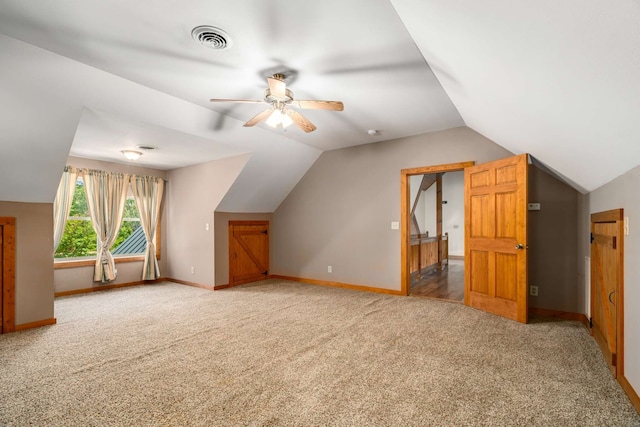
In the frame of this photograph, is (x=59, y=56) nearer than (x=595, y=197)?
Yes

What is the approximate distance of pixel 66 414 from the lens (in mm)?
1947

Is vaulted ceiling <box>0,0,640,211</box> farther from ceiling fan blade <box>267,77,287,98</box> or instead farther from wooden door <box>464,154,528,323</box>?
wooden door <box>464,154,528,323</box>

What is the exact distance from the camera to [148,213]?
6164 mm

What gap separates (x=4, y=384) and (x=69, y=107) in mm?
2391

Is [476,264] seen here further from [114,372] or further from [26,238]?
[26,238]

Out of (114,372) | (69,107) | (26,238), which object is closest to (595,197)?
(114,372)

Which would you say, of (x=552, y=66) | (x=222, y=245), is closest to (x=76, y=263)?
(x=222, y=245)

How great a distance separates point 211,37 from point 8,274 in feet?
11.8

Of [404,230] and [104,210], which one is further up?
[104,210]

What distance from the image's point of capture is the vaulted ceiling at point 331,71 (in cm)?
143

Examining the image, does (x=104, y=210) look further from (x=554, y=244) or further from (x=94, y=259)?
(x=554, y=244)

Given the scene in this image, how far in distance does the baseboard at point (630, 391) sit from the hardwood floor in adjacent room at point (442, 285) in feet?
7.73

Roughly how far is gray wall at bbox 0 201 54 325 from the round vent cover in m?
3.10

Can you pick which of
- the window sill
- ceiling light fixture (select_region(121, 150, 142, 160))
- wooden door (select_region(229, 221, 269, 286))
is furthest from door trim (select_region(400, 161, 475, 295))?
the window sill
